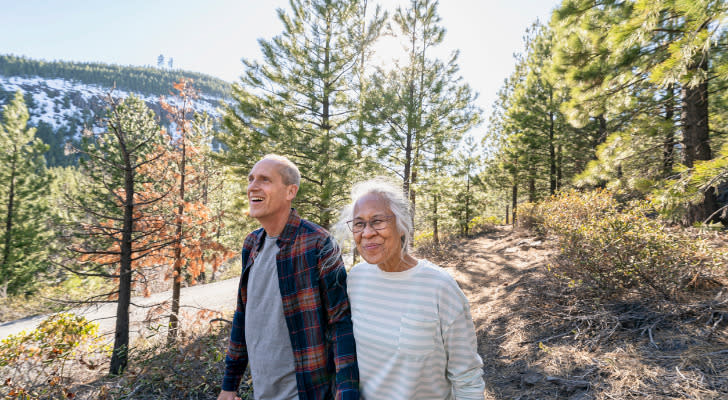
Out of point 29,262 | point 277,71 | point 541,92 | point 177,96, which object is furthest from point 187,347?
point 29,262

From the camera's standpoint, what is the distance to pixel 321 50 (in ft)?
29.3

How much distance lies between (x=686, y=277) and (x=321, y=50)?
9.13m

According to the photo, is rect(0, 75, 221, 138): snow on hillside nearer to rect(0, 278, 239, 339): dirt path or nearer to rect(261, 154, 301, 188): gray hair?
rect(0, 278, 239, 339): dirt path

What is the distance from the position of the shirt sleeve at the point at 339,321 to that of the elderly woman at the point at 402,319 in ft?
0.14

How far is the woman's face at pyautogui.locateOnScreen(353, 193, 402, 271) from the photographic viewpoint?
52.0 inches

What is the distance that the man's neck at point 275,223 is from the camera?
A: 5.71 feet

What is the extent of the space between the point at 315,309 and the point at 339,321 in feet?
0.51

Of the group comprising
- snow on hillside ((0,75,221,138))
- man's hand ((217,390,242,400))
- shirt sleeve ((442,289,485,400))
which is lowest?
man's hand ((217,390,242,400))

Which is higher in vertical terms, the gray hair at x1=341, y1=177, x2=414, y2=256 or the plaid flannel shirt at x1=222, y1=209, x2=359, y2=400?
the gray hair at x1=341, y1=177, x2=414, y2=256

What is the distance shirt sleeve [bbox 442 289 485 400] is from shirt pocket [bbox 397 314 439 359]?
0.06m

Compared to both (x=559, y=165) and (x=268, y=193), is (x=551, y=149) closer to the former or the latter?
(x=559, y=165)

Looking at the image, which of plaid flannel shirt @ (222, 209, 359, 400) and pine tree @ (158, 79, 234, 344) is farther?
pine tree @ (158, 79, 234, 344)

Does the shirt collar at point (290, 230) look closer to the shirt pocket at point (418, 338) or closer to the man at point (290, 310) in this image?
the man at point (290, 310)

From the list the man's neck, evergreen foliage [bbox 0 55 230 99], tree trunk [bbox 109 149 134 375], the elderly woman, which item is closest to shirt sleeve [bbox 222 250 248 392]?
the man's neck
